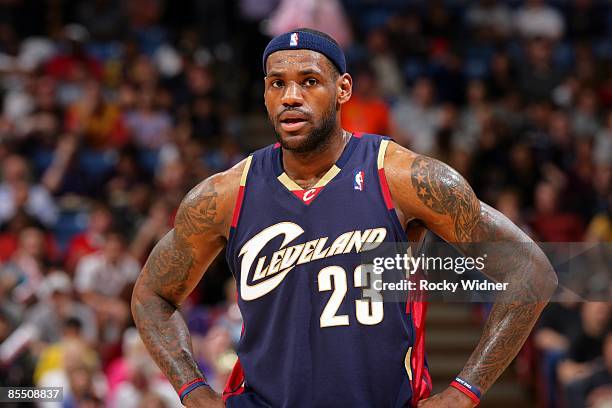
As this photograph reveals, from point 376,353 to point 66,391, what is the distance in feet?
14.9

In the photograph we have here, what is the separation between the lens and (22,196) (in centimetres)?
1054

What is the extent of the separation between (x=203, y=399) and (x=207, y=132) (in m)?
8.21

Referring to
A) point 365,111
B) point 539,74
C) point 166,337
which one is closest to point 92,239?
point 365,111

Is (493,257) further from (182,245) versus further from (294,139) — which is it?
(182,245)

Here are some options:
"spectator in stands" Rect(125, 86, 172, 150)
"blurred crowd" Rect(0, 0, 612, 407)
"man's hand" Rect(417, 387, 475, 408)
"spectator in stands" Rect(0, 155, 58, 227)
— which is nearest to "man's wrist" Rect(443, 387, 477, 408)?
"man's hand" Rect(417, 387, 475, 408)

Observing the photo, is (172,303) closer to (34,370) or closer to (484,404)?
(34,370)

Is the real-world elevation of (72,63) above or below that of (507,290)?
above

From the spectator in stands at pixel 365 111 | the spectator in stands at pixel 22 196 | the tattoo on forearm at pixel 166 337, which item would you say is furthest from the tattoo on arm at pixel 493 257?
the spectator in stands at pixel 22 196

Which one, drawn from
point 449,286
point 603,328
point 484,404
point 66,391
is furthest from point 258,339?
point 484,404

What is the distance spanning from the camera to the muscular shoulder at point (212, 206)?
423cm

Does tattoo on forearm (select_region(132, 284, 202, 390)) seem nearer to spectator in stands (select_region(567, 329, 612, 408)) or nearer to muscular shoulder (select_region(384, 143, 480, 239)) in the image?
muscular shoulder (select_region(384, 143, 480, 239))

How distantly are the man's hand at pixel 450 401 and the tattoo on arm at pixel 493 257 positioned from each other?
0.08 m

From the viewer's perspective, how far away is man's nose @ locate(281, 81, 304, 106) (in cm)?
400

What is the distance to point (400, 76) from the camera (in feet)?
43.5
